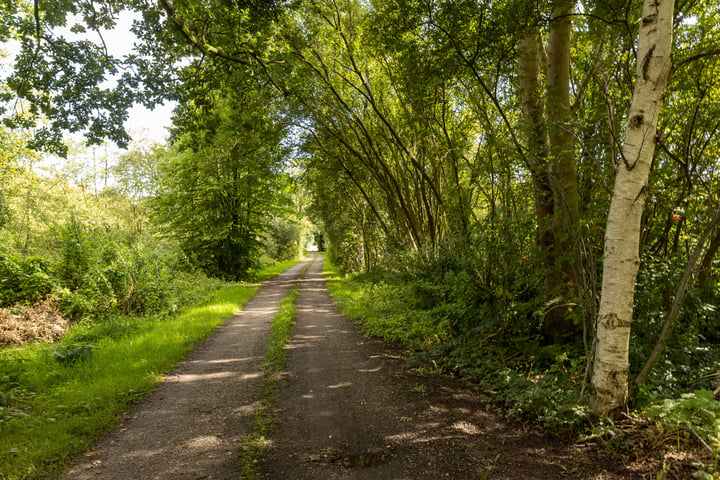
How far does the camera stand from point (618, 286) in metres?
3.44

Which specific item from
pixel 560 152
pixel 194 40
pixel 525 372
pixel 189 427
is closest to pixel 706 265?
pixel 560 152

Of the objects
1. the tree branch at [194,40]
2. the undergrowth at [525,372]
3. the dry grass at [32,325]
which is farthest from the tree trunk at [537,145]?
the dry grass at [32,325]

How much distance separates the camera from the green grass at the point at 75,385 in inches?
143

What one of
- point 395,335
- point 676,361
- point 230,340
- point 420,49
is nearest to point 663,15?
point 676,361

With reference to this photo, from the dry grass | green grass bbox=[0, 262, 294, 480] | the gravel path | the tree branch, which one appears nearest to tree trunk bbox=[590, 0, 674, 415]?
the gravel path

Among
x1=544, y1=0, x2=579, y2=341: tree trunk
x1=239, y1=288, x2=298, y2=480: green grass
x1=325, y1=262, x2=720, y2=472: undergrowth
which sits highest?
x1=544, y1=0, x2=579, y2=341: tree trunk

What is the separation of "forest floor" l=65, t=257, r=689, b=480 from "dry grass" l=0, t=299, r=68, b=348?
3767 millimetres

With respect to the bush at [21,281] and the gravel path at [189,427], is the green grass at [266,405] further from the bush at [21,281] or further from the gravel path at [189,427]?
the bush at [21,281]

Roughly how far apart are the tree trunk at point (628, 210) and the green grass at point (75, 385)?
5138mm

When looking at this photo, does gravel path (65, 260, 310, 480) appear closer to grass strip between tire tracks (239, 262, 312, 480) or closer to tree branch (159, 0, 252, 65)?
grass strip between tire tracks (239, 262, 312, 480)

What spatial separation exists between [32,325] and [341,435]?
24.8 ft

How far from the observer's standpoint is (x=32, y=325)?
7688mm

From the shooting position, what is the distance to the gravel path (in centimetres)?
339

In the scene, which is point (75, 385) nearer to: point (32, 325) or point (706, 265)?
point (32, 325)
